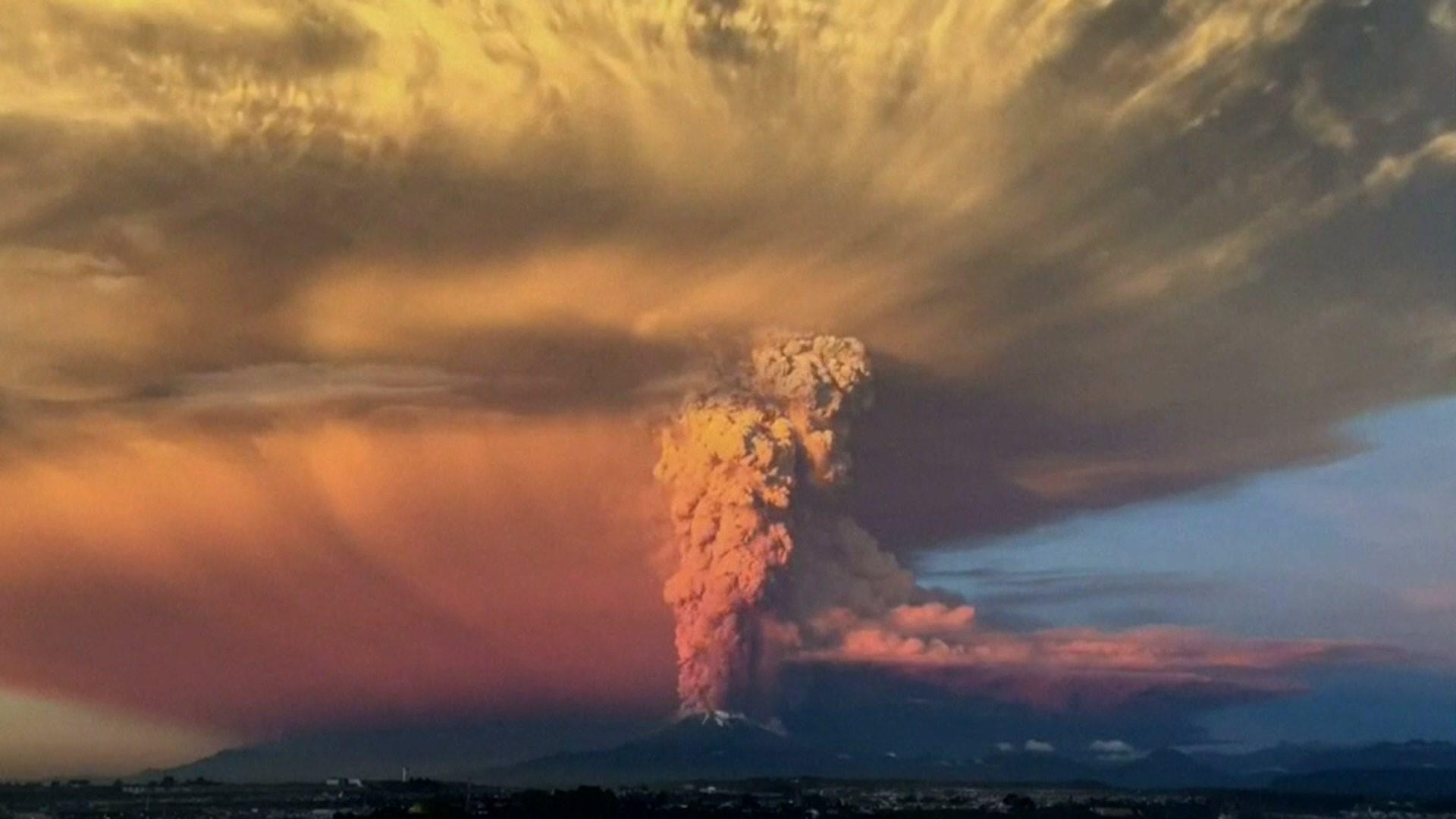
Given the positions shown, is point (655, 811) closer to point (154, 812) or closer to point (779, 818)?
point (779, 818)

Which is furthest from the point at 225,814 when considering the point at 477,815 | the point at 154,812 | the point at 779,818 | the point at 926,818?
the point at 926,818

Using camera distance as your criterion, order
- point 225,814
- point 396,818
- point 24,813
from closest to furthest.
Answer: point 396,818 → point 24,813 → point 225,814

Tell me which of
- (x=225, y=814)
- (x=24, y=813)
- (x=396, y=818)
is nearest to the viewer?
(x=396, y=818)

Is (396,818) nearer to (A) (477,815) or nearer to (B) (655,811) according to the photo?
(A) (477,815)

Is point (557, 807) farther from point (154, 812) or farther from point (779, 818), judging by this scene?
point (154, 812)

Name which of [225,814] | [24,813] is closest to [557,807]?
[225,814]

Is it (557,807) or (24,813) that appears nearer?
(24,813)

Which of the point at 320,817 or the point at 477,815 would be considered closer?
the point at 477,815
